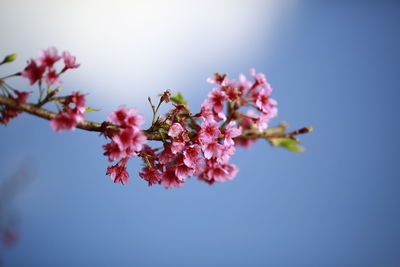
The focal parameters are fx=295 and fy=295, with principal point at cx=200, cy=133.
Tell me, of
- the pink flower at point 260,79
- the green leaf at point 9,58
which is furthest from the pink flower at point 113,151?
the pink flower at point 260,79

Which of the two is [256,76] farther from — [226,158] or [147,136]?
[147,136]

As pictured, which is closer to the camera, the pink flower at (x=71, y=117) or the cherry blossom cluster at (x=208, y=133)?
the pink flower at (x=71, y=117)

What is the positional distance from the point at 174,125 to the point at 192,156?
0.98 ft

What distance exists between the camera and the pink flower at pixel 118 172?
2.30m

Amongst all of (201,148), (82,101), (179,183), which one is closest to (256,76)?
(201,148)

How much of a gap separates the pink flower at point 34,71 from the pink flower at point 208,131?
109cm

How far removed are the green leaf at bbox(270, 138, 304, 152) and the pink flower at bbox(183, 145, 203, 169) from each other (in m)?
1.01

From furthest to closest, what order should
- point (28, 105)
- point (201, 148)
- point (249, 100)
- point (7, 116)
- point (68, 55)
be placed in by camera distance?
point (249, 100), point (201, 148), point (68, 55), point (7, 116), point (28, 105)

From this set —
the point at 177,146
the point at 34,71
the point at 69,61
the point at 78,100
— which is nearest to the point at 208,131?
the point at 177,146

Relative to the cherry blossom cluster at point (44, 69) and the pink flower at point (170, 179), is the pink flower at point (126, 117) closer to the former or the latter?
the cherry blossom cluster at point (44, 69)

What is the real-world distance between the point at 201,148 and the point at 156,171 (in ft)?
1.44

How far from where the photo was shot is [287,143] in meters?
2.91

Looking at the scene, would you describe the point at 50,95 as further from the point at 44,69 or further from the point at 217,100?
the point at 217,100

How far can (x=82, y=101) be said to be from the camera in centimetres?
180
